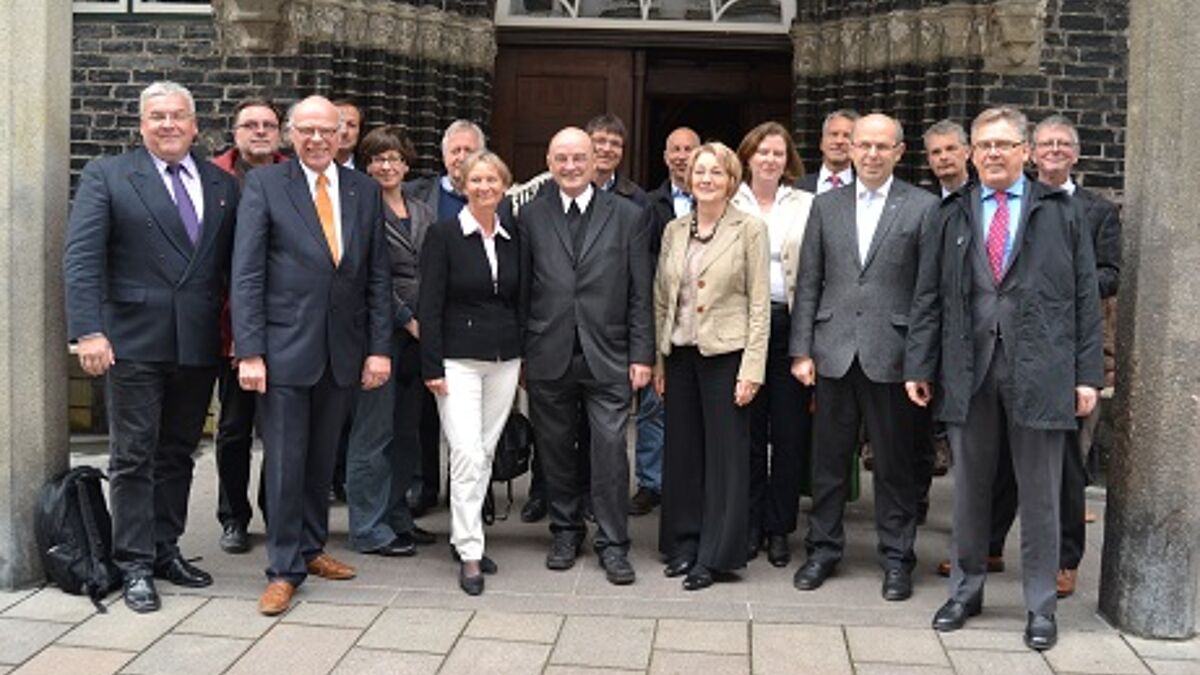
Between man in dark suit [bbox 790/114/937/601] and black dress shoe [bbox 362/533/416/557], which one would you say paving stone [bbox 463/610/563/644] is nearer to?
black dress shoe [bbox 362/533/416/557]

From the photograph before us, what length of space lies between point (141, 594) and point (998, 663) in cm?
314

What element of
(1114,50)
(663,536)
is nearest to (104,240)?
(663,536)

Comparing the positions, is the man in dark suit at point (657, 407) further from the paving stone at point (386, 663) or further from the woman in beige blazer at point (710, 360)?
the paving stone at point (386, 663)

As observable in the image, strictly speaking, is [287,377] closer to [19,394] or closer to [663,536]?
[19,394]

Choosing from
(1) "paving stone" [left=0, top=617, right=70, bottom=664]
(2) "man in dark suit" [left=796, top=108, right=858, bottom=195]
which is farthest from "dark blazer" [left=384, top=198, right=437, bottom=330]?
(1) "paving stone" [left=0, top=617, right=70, bottom=664]

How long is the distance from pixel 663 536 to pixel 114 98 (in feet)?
20.0

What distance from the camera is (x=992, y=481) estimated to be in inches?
193

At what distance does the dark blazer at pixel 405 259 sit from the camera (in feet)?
18.9

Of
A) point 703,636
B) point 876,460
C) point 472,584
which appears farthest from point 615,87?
point 703,636

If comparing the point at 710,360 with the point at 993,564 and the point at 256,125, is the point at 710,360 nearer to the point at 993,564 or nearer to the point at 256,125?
the point at 993,564

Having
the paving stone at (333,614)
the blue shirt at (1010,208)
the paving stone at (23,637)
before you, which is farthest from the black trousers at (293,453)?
the blue shirt at (1010,208)

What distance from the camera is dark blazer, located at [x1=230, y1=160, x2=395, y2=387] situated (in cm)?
484

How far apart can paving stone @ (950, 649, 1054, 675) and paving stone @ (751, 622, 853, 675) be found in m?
0.39

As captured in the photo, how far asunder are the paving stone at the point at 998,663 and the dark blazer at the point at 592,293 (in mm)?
1719
